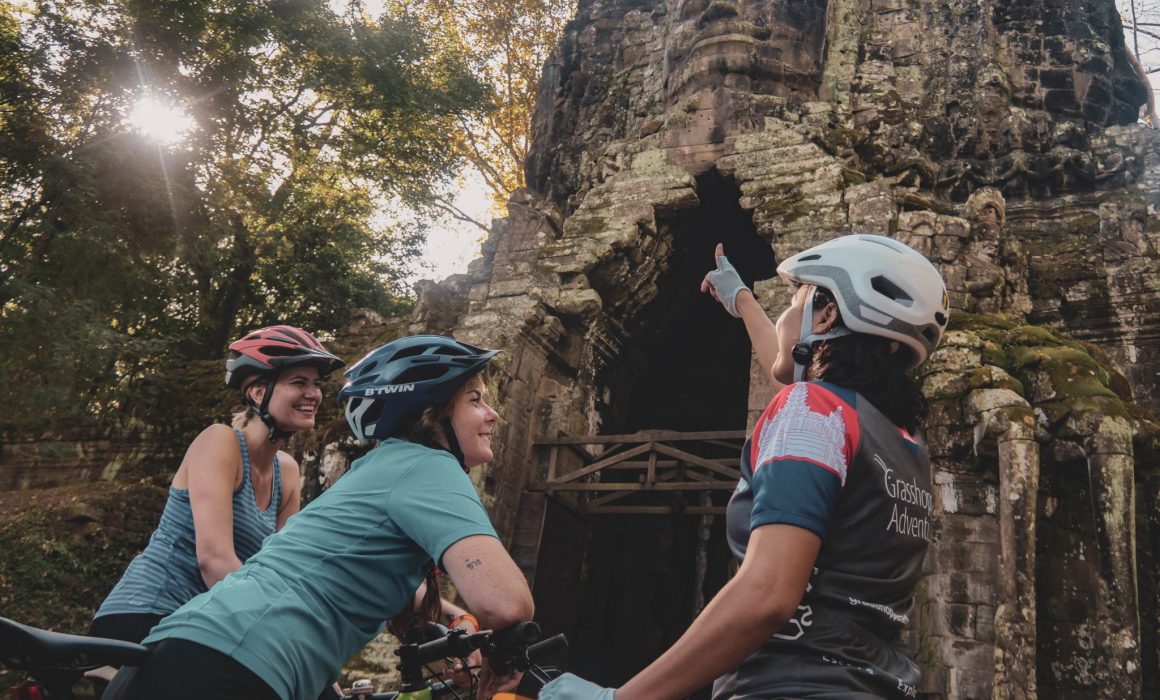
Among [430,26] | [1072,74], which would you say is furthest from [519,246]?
[430,26]

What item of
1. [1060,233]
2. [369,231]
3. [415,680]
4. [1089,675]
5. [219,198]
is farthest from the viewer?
[369,231]

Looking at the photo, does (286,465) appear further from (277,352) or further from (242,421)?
(277,352)

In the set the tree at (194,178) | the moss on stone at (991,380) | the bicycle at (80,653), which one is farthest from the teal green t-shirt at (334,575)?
the tree at (194,178)

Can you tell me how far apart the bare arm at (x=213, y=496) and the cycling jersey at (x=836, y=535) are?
1.78 metres

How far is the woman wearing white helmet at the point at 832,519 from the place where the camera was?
1771 millimetres

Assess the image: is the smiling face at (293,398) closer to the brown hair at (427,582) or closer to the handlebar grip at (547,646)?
the brown hair at (427,582)

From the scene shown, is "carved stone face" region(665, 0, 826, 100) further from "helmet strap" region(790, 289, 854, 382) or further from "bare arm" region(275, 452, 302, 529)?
"helmet strap" region(790, 289, 854, 382)

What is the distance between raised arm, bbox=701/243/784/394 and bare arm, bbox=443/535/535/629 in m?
1.42

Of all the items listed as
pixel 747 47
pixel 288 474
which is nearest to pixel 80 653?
pixel 288 474

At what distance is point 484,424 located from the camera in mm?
2645

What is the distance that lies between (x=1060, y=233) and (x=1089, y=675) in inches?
323

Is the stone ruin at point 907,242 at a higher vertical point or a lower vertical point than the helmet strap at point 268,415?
higher

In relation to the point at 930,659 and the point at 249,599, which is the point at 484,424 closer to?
the point at 249,599

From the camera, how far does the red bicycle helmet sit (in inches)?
146
